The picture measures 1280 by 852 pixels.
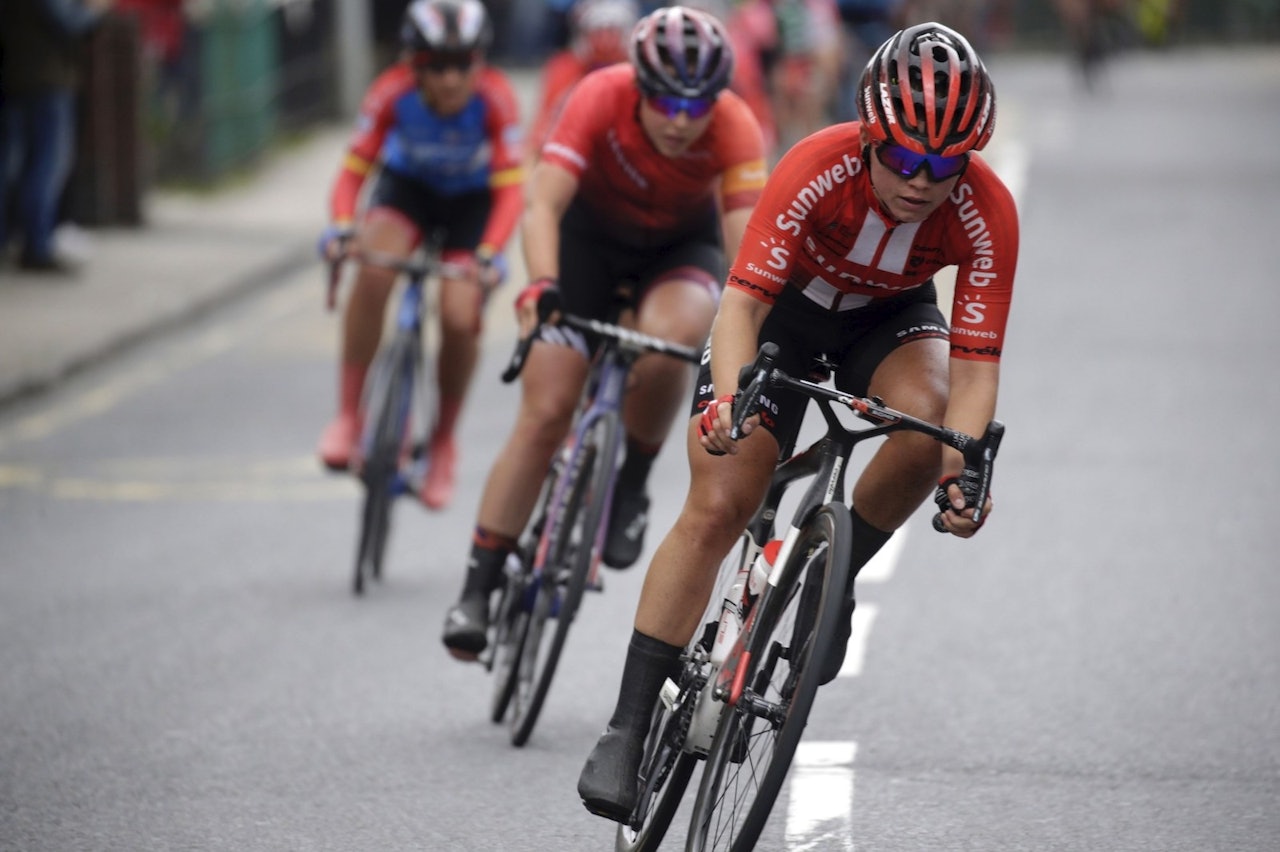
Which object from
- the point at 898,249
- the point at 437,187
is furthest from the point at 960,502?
the point at 437,187

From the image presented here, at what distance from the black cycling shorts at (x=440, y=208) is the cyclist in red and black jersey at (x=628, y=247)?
6.31 feet

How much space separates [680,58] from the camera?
239 inches

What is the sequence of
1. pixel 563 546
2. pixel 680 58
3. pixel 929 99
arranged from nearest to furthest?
pixel 929 99 → pixel 680 58 → pixel 563 546

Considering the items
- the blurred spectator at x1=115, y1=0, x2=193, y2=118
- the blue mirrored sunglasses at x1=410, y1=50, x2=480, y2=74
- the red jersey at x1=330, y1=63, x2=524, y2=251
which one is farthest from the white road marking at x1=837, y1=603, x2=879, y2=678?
the blurred spectator at x1=115, y1=0, x2=193, y2=118

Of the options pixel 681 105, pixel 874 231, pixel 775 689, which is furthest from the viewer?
pixel 681 105

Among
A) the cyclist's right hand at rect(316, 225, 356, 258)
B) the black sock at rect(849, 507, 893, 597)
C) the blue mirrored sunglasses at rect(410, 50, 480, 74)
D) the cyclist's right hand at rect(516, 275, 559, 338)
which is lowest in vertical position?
the black sock at rect(849, 507, 893, 597)

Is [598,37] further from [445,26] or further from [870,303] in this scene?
[870,303]

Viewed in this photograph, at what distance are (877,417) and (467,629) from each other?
A: 210 centimetres

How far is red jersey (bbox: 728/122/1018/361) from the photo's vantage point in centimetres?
485

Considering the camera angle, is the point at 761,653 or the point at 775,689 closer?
the point at 761,653

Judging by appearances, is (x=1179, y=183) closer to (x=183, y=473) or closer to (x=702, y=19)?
(x=183, y=473)

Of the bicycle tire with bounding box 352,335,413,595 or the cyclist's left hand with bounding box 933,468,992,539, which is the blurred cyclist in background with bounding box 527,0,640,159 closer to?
the bicycle tire with bounding box 352,335,413,595

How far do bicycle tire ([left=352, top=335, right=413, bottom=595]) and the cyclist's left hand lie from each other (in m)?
3.94

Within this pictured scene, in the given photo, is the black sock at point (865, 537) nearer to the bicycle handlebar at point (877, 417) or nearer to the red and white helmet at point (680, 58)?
the bicycle handlebar at point (877, 417)
